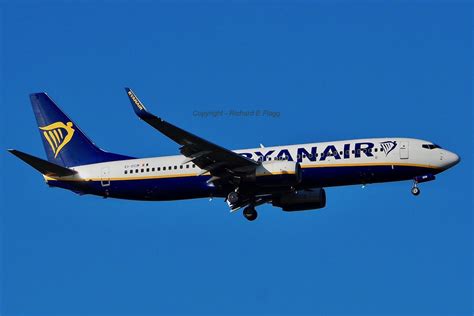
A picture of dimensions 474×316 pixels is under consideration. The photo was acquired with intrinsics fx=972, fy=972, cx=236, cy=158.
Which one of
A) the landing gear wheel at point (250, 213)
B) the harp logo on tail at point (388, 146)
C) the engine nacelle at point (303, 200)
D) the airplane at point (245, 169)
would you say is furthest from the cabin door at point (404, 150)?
the landing gear wheel at point (250, 213)

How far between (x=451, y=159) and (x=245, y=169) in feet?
38.7

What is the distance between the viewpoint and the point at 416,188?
2178 inches

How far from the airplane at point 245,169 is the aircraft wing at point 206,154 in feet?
0.17

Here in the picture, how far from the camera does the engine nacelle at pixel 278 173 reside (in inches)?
2144

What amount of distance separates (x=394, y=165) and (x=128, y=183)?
16.4 m

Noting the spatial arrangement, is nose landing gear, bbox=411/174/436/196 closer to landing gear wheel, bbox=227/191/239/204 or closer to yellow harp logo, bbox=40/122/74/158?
landing gear wheel, bbox=227/191/239/204

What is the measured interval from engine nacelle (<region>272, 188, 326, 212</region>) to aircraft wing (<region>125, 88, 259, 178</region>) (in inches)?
206

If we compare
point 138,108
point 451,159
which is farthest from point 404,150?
point 138,108

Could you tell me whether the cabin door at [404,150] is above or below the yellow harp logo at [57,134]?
below

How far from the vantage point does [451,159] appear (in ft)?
182

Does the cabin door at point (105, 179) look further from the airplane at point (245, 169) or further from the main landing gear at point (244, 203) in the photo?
the main landing gear at point (244, 203)

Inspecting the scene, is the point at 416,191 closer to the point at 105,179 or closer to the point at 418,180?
the point at 418,180

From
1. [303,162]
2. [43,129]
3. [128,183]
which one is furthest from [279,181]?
[43,129]

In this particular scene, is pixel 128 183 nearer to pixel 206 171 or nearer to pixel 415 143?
pixel 206 171
